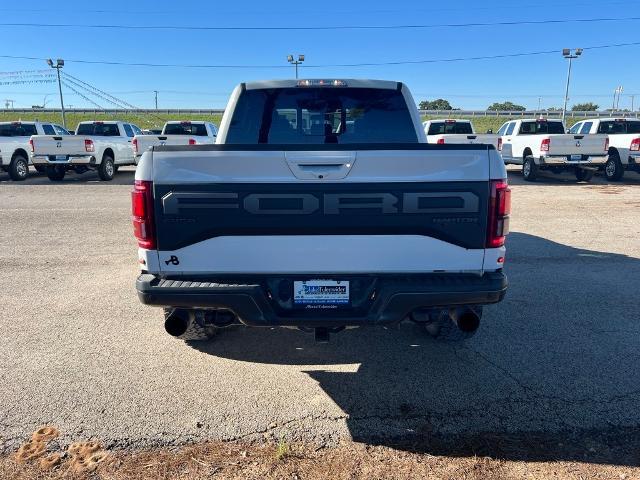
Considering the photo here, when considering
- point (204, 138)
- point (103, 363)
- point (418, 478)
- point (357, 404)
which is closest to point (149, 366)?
point (103, 363)

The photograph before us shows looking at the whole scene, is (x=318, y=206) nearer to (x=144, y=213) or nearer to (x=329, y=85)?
(x=144, y=213)

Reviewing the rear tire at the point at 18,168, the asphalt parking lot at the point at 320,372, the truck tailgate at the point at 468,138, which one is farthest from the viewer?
the rear tire at the point at 18,168

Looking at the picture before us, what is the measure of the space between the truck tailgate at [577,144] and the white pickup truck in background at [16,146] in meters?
16.4

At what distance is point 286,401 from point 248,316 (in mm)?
826

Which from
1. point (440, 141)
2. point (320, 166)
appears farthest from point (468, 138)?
point (320, 166)

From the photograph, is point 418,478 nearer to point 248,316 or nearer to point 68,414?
point 248,316

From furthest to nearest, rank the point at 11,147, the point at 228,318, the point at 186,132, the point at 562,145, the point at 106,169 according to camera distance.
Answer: the point at 186,132
the point at 106,169
the point at 11,147
the point at 562,145
the point at 228,318

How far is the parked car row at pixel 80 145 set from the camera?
15.6 m

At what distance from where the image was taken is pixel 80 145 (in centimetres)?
Answer: 1580

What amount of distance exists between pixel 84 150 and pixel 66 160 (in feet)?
2.10

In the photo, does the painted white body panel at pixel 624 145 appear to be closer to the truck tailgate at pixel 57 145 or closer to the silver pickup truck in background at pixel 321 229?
the silver pickup truck in background at pixel 321 229

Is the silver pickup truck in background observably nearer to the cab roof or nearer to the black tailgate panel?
the black tailgate panel

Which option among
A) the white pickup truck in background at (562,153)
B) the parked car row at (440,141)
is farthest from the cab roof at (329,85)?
the white pickup truck in background at (562,153)

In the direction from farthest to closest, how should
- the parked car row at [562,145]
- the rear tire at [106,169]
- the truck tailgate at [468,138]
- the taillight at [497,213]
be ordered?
the rear tire at [106,169] → the truck tailgate at [468,138] → the parked car row at [562,145] → the taillight at [497,213]
